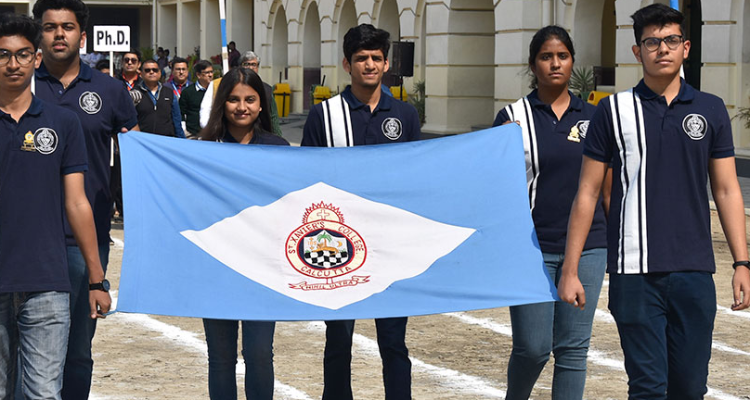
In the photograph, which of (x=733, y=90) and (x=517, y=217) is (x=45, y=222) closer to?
(x=517, y=217)

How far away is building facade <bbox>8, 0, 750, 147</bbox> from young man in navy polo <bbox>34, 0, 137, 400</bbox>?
1860cm

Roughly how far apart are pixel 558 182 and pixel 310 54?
3829cm

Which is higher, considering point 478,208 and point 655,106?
point 655,106

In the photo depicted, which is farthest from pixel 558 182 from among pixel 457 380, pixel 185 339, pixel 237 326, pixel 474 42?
pixel 474 42

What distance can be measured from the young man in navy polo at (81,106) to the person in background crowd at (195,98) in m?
8.68

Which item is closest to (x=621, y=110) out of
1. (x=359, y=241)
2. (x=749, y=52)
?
(x=359, y=241)

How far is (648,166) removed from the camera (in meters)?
5.39

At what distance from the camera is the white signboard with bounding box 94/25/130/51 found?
2227 cm

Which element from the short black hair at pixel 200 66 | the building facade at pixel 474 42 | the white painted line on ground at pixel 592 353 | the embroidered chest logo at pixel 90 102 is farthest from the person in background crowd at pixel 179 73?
the embroidered chest logo at pixel 90 102

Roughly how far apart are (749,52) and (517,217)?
18.3 metres

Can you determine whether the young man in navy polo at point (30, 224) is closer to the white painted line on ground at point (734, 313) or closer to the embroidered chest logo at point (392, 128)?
the embroidered chest logo at point (392, 128)

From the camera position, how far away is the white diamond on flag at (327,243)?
605cm

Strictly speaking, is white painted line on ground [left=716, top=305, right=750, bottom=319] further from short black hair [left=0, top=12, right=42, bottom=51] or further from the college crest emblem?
short black hair [left=0, top=12, right=42, bottom=51]

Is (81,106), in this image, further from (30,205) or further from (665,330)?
(665,330)
